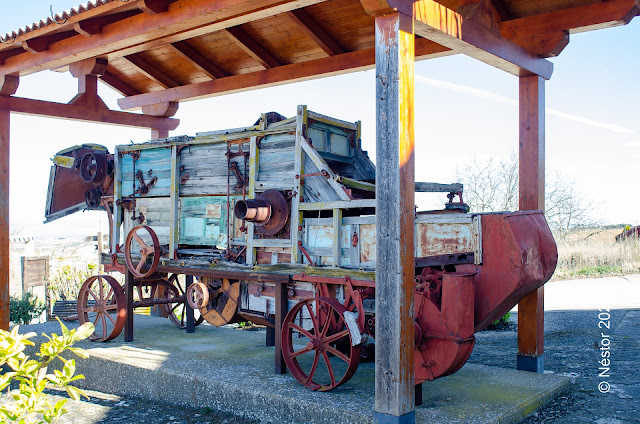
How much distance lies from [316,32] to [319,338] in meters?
4.12

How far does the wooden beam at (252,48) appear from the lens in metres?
8.48

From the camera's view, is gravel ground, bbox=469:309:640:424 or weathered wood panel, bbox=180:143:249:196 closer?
gravel ground, bbox=469:309:640:424

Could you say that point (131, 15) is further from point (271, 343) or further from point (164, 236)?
point (271, 343)

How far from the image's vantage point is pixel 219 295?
7652 millimetres

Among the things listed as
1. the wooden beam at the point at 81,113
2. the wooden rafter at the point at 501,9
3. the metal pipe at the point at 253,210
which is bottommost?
the metal pipe at the point at 253,210

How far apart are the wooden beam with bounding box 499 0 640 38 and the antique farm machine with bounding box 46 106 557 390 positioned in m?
1.83

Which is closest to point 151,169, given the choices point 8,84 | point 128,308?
point 128,308

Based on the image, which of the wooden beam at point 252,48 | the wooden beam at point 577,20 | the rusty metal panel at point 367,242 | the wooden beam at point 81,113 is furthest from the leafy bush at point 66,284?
the wooden beam at point 577,20

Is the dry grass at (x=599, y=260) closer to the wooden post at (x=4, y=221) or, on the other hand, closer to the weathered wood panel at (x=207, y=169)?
the weathered wood panel at (x=207, y=169)

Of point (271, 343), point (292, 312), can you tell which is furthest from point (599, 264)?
point (292, 312)

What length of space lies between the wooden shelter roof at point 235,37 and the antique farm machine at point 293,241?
1.32m

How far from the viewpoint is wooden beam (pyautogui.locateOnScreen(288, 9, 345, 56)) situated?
7.80 meters

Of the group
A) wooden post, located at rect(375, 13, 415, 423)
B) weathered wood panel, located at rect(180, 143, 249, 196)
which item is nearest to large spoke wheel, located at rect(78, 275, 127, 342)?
weathered wood panel, located at rect(180, 143, 249, 196)

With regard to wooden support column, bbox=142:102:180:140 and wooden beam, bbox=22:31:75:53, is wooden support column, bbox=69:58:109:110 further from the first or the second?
wooden support column, bbox=142:102:180:140
